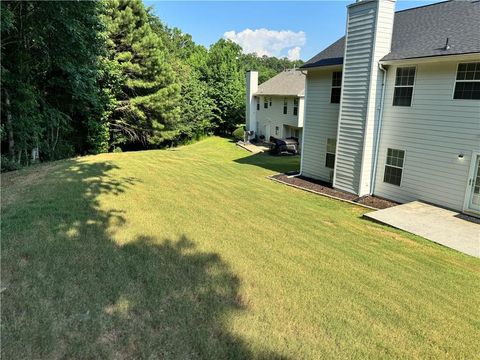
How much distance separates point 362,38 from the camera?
1176 centimetres

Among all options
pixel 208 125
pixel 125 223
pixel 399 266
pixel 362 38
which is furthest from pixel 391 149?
pixel 208 125

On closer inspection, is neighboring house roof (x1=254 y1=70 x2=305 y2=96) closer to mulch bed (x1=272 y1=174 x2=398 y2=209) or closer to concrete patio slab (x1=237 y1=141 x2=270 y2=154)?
concrete patio slab (x1=237 y1=141 x2=270 y2=154)

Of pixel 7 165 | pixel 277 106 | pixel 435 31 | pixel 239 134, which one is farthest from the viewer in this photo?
pixel 239 134

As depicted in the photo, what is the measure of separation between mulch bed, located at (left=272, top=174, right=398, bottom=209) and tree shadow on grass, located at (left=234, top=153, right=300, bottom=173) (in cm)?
249

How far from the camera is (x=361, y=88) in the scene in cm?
1198

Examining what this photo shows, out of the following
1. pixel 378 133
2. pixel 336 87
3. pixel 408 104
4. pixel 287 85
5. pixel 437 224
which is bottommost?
pixel 437 224

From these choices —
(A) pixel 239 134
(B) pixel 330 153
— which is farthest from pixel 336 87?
(A) pixel 239 134

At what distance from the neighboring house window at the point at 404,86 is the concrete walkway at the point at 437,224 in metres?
3.61

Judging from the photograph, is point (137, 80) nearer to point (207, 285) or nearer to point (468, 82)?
point (468, 82)

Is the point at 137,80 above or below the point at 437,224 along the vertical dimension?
above

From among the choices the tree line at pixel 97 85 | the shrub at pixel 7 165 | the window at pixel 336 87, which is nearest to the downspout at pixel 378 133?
the window at pixel 336 87

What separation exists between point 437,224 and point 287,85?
22.7 metres

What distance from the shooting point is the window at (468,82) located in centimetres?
936

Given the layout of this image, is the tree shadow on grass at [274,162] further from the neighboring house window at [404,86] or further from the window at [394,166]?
the neighboring house window at [404,86]
